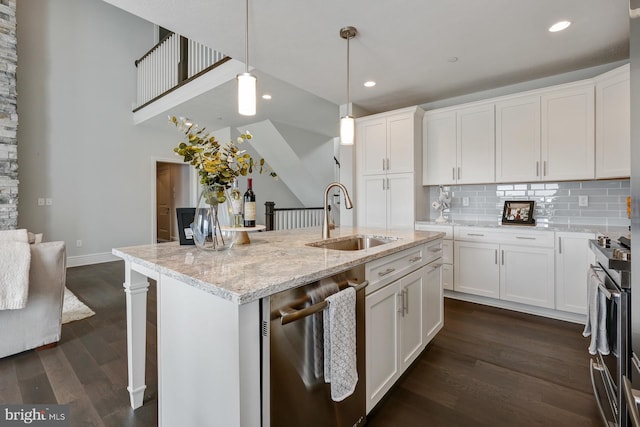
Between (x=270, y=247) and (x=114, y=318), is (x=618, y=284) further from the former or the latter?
(x=114, y=318)

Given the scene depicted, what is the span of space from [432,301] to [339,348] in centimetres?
129

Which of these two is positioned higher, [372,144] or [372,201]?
[372,144]

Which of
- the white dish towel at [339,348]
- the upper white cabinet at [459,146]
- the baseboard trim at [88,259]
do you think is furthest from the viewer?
the baseboard trim at [88,259]

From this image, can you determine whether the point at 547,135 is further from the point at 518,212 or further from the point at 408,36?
the point at 408,36

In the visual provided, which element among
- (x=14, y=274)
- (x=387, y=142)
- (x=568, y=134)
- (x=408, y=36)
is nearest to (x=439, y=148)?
(x=387, y=142)

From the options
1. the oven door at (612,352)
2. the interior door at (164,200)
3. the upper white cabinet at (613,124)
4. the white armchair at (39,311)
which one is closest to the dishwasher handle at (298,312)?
the oven door at (612,352)

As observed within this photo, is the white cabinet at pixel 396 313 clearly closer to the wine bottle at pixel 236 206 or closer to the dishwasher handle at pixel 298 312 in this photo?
the dishwasher handle at pixel 298 312

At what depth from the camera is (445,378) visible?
6.50 ft

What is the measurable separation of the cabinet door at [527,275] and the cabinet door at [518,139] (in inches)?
32.0

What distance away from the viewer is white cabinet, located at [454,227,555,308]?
2967 millimetres

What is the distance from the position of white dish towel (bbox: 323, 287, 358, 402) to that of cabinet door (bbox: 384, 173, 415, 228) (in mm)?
2755

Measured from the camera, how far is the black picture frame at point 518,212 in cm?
337

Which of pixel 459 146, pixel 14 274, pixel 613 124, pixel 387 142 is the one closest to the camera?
pixel 14 274

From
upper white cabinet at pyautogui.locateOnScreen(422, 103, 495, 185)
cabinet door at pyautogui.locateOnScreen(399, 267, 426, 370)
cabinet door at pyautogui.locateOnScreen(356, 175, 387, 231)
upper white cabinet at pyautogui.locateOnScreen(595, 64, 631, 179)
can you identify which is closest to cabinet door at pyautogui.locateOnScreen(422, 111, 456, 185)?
upper white cabinet at pyautogui.locateOnScreen(422, 103, 495, 185)
